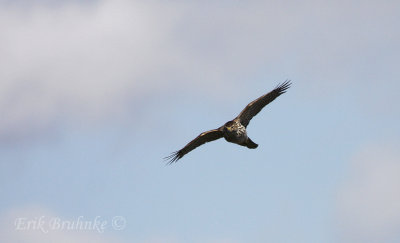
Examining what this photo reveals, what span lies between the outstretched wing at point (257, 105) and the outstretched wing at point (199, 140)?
129 centimetres

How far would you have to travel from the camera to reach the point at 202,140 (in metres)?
53.5

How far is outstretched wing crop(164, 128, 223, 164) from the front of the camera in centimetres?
5284

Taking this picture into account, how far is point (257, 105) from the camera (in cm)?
5200

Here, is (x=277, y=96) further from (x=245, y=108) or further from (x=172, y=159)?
(x=172, y=159)

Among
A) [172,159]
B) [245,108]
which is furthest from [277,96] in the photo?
[172,159]

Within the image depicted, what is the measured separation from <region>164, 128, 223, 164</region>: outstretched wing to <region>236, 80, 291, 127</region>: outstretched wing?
1.29 metres

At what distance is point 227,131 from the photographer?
51844 mm

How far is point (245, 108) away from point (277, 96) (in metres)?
1.58

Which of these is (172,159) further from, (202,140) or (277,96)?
(277,96)

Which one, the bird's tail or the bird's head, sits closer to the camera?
the bird's head

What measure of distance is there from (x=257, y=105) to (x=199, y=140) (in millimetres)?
3441

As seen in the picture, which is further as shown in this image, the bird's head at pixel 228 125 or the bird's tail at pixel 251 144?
the bird's tail at pixel 251 144

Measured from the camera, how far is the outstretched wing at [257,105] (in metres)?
51.8

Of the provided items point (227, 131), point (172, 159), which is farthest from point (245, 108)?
point (172, 159)
